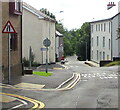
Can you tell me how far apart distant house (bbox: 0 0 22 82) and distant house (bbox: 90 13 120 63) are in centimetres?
3412

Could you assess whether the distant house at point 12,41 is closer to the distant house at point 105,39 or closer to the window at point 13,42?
the window at point 13,42

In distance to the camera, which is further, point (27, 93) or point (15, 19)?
point (15, 19)

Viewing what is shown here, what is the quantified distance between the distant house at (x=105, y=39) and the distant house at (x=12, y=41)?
112 ft

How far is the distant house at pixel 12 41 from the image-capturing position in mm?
18891

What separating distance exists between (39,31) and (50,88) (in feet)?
94.8

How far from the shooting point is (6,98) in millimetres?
12992

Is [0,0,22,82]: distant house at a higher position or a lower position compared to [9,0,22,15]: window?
lower

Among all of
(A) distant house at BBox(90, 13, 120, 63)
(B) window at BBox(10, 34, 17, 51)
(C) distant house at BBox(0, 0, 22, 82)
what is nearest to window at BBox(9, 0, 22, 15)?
(C) distant house at BBox(0, 0, 22, 82)

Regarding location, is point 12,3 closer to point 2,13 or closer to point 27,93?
point 2,13

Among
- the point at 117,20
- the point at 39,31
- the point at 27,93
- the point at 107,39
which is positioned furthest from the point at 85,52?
the point at 27,93

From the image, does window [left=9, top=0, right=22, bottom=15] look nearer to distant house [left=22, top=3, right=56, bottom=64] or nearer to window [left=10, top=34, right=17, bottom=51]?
window [left=10, top=34, right=17, bottom=51]

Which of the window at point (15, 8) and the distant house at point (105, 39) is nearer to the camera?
the window at point (15, 8)

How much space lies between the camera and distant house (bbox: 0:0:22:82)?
18.9 meters

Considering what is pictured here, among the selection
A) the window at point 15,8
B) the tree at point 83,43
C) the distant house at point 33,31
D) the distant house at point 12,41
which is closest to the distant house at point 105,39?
the tree at point 83,43
